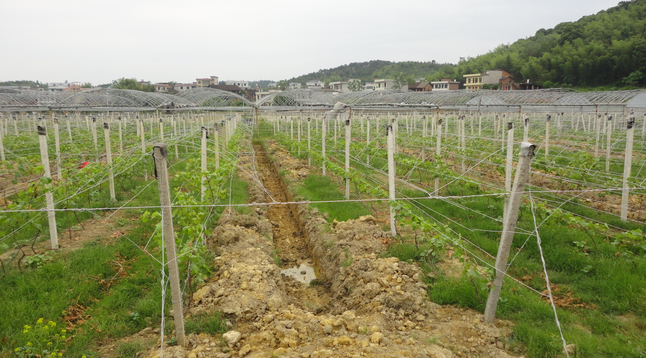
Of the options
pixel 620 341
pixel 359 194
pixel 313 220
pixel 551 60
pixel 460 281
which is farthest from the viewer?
pixel 551 60

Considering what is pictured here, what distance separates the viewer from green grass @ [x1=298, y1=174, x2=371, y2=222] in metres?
7.36

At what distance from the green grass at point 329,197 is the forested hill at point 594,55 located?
46.4 metres

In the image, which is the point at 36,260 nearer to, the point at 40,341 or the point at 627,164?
the point at 40,341

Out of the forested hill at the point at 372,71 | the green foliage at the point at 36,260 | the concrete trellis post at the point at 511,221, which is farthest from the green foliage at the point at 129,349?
the forested hill at the point at 372,71

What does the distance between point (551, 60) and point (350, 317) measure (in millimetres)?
55247

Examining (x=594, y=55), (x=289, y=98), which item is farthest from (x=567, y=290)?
(x=594, y=55)

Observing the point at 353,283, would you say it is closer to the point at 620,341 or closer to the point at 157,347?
the point at 157,347

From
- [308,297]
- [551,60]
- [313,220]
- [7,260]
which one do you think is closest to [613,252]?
[308,297]

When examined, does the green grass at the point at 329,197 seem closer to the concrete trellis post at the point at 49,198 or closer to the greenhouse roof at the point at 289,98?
the concrete trellis post at the point at 49,198

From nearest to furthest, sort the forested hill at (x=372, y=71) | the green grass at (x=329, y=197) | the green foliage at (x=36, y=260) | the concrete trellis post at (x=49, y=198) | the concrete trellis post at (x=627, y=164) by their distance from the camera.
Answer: the green foliage at (x=36, y=260) < the concrete trellis post at (x=49, y=198) < the concrete trellis post at (x=627, y=164) < the green grass at (x=329, y=197) < the forested hill at (x=372, y=71)

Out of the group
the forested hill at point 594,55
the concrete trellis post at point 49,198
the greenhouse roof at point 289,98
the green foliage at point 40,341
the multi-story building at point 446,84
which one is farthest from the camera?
the multi-story building at point 446,84

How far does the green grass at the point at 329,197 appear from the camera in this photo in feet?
24.2

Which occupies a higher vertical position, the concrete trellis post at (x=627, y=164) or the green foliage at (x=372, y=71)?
the green foliage at (x=372, y=71)

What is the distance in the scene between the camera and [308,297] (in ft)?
16.7
